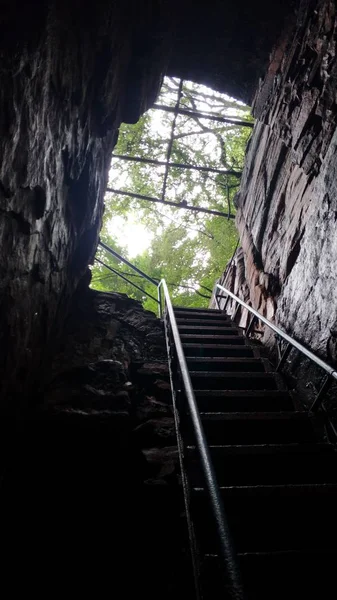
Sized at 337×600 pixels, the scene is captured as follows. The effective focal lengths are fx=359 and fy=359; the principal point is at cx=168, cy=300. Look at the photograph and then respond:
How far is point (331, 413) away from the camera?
10.4 ft

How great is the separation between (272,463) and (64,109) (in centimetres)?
363

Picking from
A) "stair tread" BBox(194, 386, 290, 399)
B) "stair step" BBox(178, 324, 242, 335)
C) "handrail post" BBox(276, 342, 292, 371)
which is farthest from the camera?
"stair step" BBox(178, 324, 242, 335)

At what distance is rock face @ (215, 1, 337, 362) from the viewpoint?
3.89 m

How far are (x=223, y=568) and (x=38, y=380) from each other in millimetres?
3003

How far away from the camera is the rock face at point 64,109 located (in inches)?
98.3

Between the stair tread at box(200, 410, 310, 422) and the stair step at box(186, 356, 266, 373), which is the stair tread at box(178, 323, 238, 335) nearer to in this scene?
the stair step at box(186, 356, 266, 373)

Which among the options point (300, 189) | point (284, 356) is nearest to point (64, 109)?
point (300, 189)

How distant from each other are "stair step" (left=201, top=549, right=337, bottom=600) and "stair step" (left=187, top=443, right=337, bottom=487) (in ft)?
2.52

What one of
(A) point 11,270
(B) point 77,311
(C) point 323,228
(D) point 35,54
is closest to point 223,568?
(A) point 11,270

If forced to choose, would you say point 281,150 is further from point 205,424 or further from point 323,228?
point 205,424

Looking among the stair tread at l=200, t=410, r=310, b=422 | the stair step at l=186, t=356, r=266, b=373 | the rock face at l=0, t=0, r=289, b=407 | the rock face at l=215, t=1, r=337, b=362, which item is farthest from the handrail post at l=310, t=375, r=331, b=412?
the rock face at l=0, t=0, r=289, b=407

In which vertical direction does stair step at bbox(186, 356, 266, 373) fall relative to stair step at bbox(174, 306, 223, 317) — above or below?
below

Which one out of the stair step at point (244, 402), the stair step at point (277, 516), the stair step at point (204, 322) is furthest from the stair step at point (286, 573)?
the stair step at point (204, 322)

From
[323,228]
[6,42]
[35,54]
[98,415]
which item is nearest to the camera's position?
[6,42]
